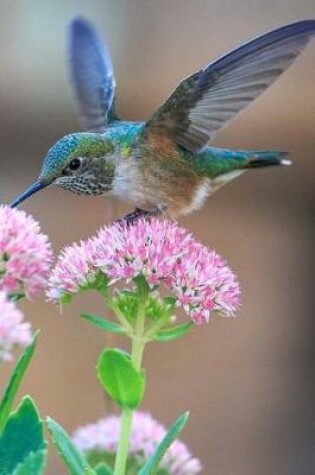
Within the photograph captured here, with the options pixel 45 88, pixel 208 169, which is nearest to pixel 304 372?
pixel 45 88

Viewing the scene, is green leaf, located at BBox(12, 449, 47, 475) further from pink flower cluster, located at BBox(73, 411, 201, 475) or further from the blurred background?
the blurred background

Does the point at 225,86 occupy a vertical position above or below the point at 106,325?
above

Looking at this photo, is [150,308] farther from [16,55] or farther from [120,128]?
[16,55]

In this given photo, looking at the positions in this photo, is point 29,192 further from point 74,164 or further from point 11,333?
point 11,333

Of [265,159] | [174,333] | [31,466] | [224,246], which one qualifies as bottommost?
[31,466]

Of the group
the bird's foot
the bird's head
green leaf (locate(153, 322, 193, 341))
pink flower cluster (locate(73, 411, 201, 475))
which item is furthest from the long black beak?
pink flower cluster (locate(73, 411, 201, 475))

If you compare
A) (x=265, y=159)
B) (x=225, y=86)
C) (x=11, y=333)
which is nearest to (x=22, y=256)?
(x=11, y=333)

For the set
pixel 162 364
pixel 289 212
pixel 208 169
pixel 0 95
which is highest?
pixel 0 95
